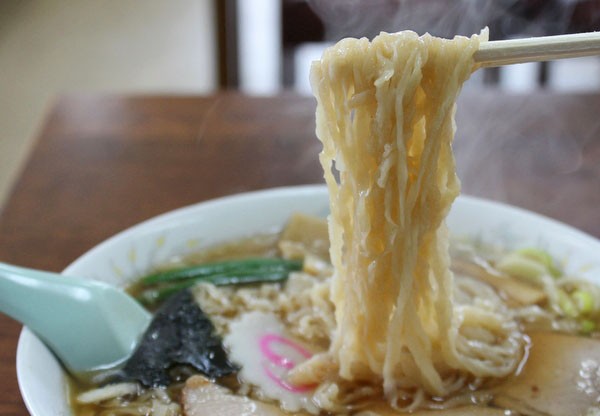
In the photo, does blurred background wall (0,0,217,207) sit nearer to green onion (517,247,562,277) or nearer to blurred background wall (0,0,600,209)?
blurred background wall (0,0,600,209)

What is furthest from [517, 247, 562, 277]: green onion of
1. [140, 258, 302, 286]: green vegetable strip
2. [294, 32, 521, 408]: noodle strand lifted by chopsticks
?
[140, 258, 302, 286]: green vegetable strip

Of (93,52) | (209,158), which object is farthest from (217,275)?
(93,52)

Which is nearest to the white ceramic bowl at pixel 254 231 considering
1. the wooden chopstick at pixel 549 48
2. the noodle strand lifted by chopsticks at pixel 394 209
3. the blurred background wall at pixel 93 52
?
the noodle strand lifted by chopsticks at pixel 394 209

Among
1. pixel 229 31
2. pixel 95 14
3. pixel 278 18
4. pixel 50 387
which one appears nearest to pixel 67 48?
pixel 95 14

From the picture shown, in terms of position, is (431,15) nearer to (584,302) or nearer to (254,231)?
(254,231)

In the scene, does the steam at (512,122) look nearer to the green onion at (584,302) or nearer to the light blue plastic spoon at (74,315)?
the green onion at (584,302)

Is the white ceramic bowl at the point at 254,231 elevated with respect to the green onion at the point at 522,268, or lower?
elevated
